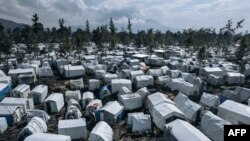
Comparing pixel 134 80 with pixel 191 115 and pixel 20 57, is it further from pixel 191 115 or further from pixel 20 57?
pixel 20 57

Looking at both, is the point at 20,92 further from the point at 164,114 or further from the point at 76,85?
the point at 164,114

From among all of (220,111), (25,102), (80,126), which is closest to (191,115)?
(220,111)

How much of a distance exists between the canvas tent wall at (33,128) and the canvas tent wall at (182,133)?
40.0 feet

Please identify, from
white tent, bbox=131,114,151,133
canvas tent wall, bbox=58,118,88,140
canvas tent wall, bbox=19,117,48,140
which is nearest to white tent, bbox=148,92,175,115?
white tent, bbox=131,114,151,133

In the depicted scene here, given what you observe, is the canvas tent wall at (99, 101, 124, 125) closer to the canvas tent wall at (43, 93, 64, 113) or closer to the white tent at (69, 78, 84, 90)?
the canvas tent wall at (43, 93, 64, 113)

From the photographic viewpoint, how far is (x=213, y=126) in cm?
2183

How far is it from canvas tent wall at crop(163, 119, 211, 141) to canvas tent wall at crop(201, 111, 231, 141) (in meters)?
2.72

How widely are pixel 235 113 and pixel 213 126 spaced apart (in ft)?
12.6

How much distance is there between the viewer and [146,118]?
2373 cm

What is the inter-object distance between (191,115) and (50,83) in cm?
2537

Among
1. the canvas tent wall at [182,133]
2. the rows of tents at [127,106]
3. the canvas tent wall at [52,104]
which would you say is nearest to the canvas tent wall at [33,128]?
the rows of tents at [127,106]

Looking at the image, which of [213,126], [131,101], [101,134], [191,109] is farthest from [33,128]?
[213,126]

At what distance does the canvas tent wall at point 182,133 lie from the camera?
18.5 meters

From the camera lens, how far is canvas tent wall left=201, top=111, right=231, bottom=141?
21281mm
